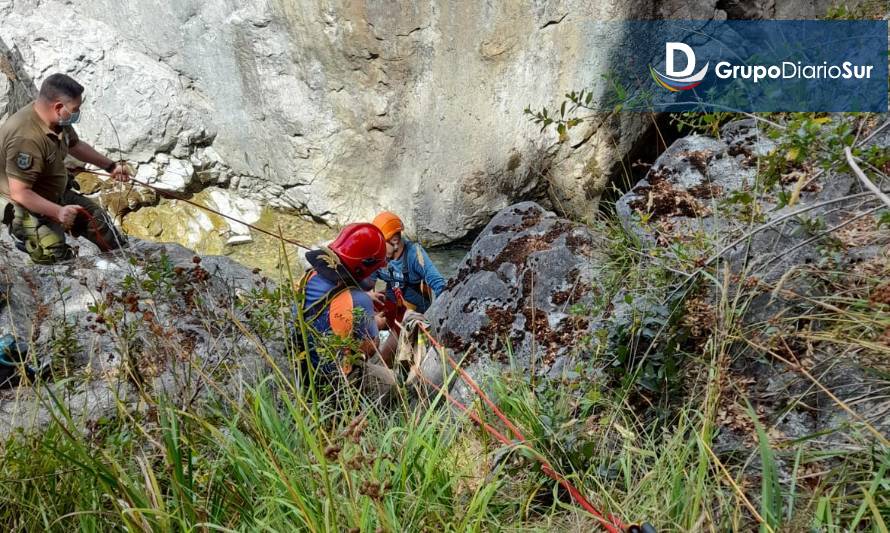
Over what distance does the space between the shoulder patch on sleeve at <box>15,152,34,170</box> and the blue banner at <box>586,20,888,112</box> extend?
3734mm

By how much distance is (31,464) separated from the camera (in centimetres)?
219

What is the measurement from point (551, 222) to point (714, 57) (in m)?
2.91

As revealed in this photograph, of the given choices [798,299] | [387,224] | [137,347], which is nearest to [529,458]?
[798,299]

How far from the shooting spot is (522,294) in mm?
3678

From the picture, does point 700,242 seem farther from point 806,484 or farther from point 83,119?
point 83,119

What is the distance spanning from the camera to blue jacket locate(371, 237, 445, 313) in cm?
479

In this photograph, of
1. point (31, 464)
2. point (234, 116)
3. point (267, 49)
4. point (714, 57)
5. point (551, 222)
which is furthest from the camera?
point (234, 116)

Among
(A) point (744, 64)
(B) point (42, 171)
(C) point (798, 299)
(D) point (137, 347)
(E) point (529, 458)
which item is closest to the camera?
(E) point (529, 458)

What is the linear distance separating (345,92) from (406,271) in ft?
12.6

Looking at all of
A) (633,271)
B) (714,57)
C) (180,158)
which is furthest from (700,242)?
(180,158)

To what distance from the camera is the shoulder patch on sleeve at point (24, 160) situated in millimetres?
4551

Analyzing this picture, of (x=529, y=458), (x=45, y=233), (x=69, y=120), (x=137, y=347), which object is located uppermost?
(x=69, y=120)

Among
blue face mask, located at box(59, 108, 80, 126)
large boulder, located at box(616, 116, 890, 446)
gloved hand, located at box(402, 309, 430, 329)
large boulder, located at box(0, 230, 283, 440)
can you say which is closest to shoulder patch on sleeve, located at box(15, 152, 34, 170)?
blue face mask, located at box(59, 108, 80, 126)

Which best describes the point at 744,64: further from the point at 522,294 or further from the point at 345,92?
the point at 345,92
